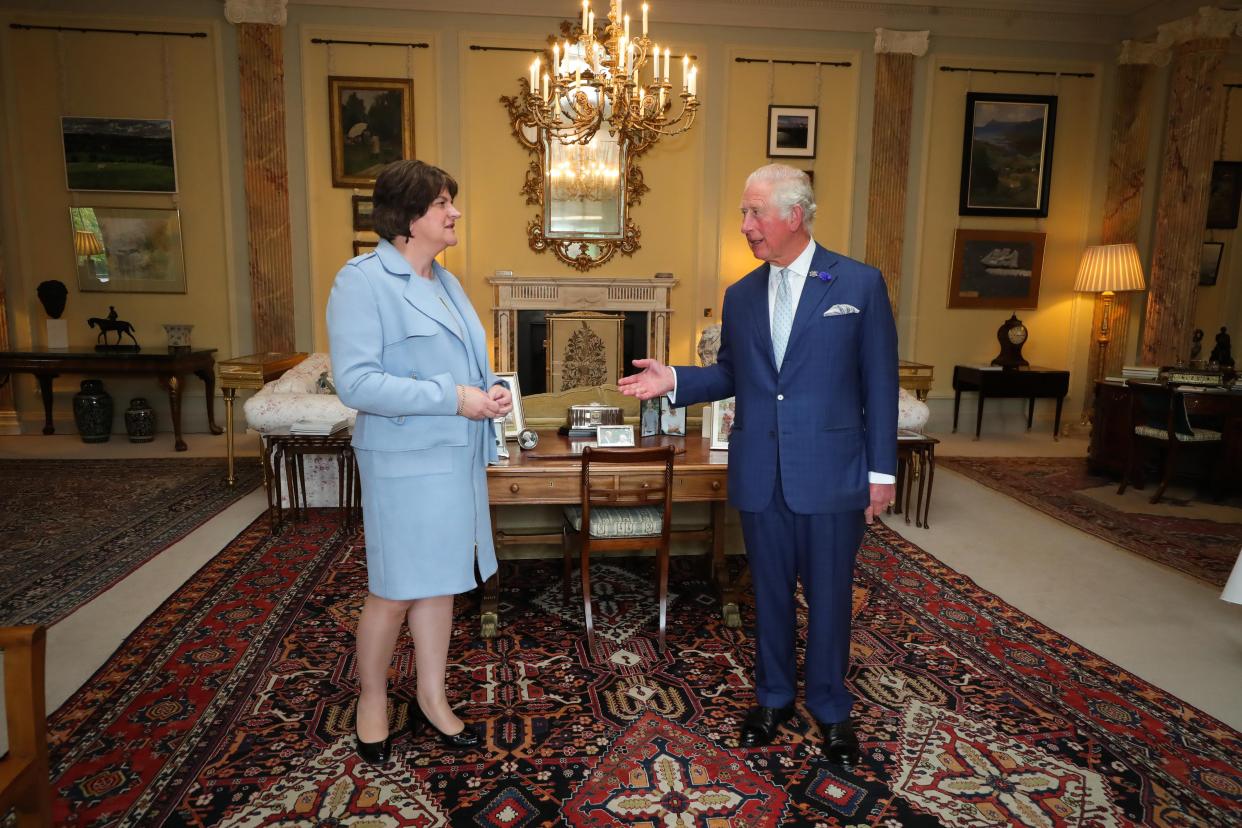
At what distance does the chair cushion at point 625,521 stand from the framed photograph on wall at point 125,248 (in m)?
6.55

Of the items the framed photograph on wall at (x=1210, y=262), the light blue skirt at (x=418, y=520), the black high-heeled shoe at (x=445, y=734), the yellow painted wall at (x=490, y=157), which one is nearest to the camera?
the light blue skirt at (x=418, y=520)

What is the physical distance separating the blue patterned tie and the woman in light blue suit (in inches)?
32.9

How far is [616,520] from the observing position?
327 cm

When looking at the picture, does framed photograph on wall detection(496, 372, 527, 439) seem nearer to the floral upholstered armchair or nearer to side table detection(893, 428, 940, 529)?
the floral upholstered armchair

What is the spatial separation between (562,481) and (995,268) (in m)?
7.13

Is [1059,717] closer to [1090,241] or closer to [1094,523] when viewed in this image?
[1094,523]

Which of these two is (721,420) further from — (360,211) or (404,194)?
(360,211)

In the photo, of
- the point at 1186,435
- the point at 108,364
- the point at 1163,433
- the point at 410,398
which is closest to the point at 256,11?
the point at 108,364

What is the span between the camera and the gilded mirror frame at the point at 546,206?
25.8 ft

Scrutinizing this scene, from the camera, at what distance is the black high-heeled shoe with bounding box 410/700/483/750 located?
98.7 inches

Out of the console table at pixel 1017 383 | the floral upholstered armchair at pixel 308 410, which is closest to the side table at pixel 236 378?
the floral upholstered armchair at pixel 308 410

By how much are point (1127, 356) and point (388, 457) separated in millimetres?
9114

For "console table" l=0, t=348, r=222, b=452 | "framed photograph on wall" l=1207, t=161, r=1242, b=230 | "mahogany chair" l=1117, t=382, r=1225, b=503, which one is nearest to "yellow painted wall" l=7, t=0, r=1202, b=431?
"framed photograph on wall" l=1207, t=161, r=1242, b=230

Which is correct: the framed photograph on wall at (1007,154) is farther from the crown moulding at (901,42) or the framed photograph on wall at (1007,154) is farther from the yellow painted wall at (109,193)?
the yellow painted wall at (109,193)
